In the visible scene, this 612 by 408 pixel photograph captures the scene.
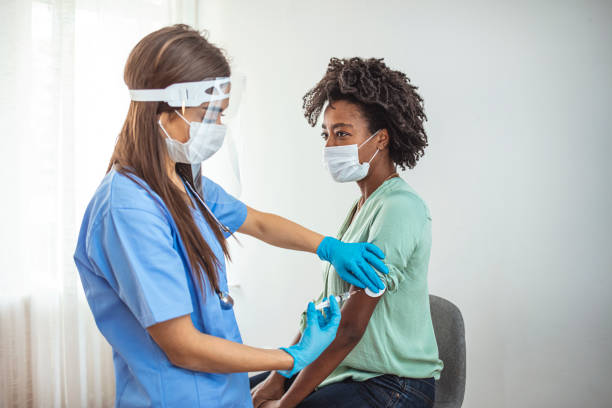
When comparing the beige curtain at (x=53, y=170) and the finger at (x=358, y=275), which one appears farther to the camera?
the beige curtain at (x=53, y=170)

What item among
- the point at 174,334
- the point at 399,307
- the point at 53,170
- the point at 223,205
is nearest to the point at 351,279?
the point at 399,307

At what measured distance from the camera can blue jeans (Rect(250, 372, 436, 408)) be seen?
3.51 feet

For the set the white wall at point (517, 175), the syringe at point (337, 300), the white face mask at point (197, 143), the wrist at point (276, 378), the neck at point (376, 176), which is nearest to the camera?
the white face mask at point (197, 143)

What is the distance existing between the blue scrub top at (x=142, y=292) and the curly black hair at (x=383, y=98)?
616 mm

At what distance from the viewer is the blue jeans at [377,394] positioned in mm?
1069

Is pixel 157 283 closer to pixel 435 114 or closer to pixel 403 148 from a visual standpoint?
pixel 403 148

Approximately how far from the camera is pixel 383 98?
1271mm

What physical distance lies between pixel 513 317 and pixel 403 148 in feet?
3.20

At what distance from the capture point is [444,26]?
1895 mm

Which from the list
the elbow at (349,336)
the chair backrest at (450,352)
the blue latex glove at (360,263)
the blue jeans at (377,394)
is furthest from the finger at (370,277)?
the chair backrest at (450,352)

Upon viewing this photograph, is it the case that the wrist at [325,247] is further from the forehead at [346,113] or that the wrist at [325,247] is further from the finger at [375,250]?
the forehead at [346,113]

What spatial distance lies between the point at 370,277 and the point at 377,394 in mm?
283

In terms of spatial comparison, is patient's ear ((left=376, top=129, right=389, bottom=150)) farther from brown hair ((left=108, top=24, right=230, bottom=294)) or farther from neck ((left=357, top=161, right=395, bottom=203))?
brown hair ((left=108, top=24, right=230, bottom=294))

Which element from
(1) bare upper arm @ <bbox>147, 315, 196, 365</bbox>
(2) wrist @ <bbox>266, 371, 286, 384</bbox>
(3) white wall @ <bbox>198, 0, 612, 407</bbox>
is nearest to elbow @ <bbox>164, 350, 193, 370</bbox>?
(1) bare upper arm @ <bbox>147, 315, 196, 365</bbox>
